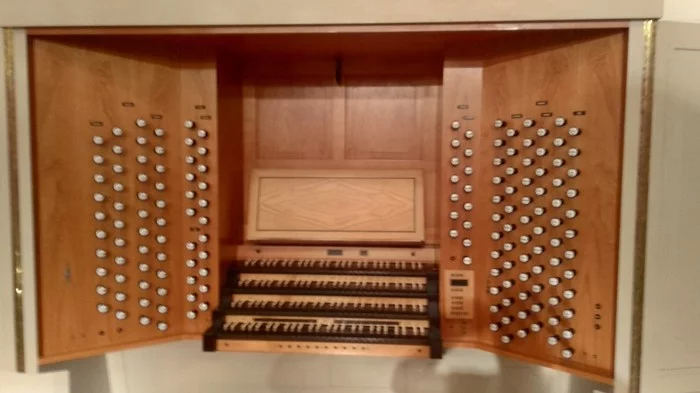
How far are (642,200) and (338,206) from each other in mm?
1151

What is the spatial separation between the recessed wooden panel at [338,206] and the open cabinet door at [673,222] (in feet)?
2.90

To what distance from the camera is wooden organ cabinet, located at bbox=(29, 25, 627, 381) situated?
73.5 inches

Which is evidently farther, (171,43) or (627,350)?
(171,43)

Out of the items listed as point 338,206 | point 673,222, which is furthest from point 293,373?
point 673,222

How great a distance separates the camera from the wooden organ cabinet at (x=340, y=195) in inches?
73.5

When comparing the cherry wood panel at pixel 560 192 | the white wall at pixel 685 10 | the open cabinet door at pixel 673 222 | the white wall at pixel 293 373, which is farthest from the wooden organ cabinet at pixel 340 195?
the white wall at pixel 685 10

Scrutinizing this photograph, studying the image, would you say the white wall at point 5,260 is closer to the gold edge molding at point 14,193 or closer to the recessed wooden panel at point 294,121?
the gold edge molding at point 14,193

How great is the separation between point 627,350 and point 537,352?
311 millimetres

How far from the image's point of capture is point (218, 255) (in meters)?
2.18

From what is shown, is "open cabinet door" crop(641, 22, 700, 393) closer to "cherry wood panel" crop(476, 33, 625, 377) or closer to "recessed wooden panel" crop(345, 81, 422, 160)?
"cherry wood panel" crop(476, 33, 625, 377)

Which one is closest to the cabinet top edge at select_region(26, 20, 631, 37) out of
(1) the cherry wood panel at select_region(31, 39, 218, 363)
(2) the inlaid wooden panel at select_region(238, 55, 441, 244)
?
(1) the cherry wood panel at select_region(31, 39, 218, 363)

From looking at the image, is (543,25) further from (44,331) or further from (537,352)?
(44,331)

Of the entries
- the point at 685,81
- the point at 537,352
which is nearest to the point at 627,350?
the point at 537,352

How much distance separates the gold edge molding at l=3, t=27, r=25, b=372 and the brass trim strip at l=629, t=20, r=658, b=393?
2145mm
